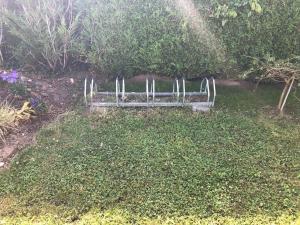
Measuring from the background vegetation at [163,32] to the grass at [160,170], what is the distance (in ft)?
2.76

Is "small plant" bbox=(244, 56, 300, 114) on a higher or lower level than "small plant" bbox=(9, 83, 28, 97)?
higher

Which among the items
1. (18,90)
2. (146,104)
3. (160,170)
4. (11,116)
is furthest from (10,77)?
(160,170)

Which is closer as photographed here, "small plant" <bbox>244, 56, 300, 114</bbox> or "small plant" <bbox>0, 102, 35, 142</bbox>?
"small plant" <bbox>0, 102, 35, 142</bbox>

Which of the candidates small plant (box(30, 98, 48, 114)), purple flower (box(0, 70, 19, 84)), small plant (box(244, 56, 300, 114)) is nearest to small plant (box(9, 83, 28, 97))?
purple flower (box(0, 70, 19, 84))

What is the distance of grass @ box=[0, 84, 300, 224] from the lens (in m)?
4.25

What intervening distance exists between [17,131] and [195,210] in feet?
9.11

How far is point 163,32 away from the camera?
6.03m

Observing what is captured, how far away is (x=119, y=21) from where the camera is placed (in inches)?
238

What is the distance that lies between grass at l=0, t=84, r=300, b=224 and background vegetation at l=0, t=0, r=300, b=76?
0.84 metres

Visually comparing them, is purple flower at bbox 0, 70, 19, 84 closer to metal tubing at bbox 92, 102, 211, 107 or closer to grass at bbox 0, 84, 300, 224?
grass at bbox 0, 84, 300, 224

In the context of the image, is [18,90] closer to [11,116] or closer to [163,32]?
[11,116]

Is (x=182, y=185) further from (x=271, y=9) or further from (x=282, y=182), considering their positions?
(x=271, y=9)

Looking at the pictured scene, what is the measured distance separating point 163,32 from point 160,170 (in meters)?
2.29

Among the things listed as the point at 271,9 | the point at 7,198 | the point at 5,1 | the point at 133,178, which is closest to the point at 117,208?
the point at 133,178
